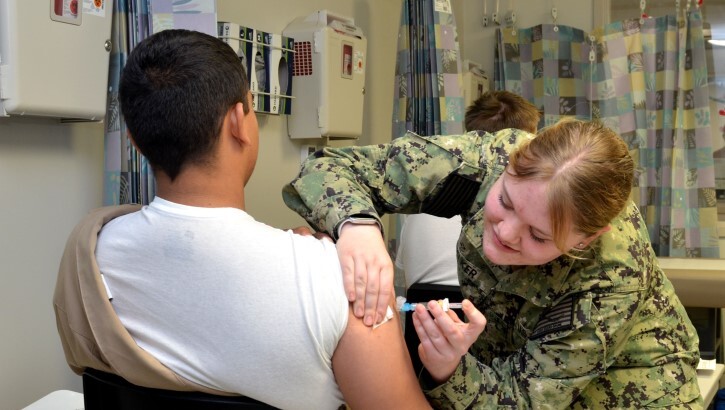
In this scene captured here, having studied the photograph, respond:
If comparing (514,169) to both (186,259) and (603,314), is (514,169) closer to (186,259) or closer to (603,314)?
(603,314)

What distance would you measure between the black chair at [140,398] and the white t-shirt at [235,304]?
6cm

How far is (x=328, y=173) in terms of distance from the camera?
129 cm

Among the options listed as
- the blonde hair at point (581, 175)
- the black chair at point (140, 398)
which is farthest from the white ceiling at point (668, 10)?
the black chair at point (140, 398)

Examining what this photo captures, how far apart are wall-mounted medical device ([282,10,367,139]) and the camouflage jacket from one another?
1.33 meters

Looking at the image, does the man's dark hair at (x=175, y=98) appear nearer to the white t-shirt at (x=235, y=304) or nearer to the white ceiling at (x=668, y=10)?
the white t-shirt at (x=235, y=304)

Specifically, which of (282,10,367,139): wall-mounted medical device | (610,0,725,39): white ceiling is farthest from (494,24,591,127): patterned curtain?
(282,10,367,139): wall-mounted medical device

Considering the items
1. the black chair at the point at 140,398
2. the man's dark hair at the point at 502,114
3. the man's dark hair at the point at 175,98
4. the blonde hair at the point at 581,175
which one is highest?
the man's dark hair at the point at 502,114

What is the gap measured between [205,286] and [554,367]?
0.56 m

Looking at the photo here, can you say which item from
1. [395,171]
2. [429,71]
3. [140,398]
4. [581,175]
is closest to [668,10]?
[429,71]

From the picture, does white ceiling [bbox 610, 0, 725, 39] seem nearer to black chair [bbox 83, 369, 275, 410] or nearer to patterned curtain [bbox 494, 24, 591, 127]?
patterned curtain [bbox 494, 24, 591, 127]

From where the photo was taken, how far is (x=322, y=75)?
8.72 ft

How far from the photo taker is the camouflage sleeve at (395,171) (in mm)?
1290

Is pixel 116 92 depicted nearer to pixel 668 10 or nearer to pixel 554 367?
pixel 554 367

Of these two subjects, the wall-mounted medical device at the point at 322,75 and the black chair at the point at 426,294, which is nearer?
the black chair at the point at 426,294
